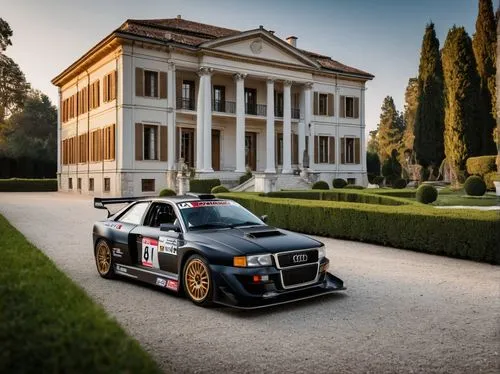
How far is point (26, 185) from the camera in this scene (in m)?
41.2

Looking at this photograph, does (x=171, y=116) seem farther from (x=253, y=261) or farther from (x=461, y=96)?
(x=253, y=261)

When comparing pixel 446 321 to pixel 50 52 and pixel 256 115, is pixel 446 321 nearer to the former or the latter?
pixel 50 52

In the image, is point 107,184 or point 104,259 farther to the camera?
point 107,184

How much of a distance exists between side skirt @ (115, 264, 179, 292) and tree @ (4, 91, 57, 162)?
169 ft

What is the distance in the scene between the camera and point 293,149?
3975 cm

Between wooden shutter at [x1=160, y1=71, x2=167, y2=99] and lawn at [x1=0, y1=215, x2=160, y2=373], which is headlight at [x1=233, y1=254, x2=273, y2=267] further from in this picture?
wooden shutter at [x1=160, y1=71, x2=167, y2=99]

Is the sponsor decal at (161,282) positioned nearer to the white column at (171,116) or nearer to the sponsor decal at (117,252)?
the sponsor decal at (117,252)

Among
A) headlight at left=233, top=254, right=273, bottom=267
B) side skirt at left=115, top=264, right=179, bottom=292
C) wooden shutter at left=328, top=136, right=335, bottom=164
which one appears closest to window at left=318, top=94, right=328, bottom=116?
wooden shutter at left=328, top=136, right=335, bottom=164

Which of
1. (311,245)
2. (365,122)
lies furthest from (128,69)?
(311,245)

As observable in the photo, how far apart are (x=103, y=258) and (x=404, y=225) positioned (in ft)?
22.3

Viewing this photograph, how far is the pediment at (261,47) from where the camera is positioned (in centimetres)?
3350

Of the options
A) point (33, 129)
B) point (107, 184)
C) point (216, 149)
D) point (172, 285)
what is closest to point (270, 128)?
point (216, 149)

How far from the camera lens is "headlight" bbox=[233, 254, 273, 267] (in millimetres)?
5762

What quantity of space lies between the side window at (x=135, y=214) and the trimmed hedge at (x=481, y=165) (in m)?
27.5
